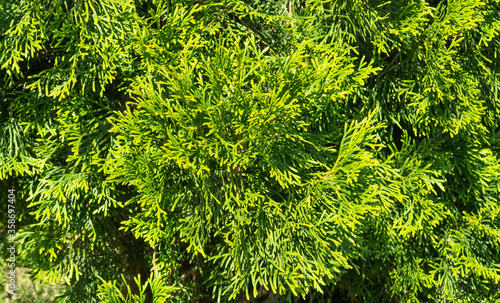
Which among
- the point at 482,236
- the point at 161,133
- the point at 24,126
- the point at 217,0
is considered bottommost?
the point at 482,236

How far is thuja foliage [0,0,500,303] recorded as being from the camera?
87.4 inches

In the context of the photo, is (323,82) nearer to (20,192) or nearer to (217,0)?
(217,0)

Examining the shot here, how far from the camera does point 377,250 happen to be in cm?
298

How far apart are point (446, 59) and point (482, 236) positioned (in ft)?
4.10

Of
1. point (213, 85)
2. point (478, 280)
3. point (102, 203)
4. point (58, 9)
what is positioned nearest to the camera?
point (213, 85)

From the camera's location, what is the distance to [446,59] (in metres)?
2.70

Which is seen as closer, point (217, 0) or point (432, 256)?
point (217, 0)

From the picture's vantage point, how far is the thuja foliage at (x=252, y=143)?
2.22 metres

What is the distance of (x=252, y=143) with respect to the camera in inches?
88.4

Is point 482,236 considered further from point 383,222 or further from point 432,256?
point 383,222

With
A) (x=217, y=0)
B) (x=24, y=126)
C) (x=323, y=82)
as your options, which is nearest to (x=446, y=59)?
(x=323, y=82)

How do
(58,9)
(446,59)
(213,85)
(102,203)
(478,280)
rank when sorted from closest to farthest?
(213,85) → (58,9) → (446,59) → (102,203) → (478,280)

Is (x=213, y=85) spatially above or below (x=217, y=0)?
below

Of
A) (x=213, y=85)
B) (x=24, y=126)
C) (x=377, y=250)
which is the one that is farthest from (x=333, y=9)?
(x=24, y=126)
